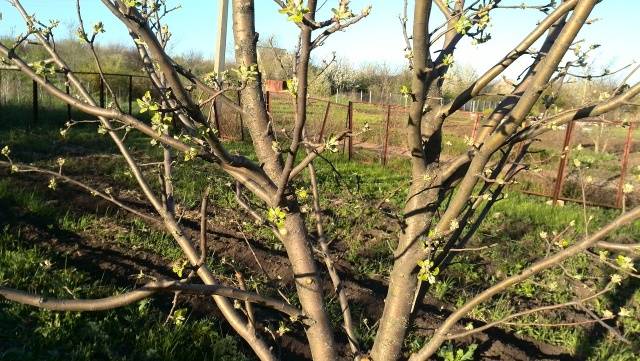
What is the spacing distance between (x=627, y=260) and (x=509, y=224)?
6.21 metres

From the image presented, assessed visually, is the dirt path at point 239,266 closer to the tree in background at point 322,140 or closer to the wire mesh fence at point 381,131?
the tree in background at point 322,140

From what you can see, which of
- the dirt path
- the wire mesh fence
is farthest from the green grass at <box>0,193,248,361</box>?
the wire mesh fence

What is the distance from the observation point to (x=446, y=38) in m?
1.96

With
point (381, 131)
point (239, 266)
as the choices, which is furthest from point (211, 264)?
point (381, 131)

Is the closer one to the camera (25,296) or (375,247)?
(25,296)

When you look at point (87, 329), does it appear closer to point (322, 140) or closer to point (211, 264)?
point (211, 264)

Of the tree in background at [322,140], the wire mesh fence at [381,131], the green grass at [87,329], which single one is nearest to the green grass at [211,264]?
the green grass at [87,329]

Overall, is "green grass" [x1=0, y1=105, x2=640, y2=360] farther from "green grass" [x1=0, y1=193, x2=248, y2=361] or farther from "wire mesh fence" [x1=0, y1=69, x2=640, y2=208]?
"wire mesh fence" [x1=0, y1=69, x2=640, y2=208]

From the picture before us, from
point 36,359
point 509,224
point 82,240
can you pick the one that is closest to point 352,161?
point 509,224

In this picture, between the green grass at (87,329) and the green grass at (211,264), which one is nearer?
the green grass at (87,329)

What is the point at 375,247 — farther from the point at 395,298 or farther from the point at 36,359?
the point at 395,298

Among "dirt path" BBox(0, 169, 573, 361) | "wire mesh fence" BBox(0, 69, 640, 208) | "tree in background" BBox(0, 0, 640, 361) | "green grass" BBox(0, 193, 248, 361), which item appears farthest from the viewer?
"wire mesh fence" BBox(0, 69, 640, 208)

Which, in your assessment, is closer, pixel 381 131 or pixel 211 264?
pixel 211 264

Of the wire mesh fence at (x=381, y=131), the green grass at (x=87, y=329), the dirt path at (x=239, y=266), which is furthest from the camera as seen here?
the wire mesh fence at (x=381, y=131)
